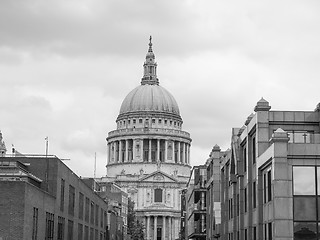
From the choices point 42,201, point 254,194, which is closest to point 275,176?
point 254,194

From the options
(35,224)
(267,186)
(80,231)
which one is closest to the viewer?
(267,186)

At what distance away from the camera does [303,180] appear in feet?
139

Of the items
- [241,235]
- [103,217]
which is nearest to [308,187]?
[241,235]

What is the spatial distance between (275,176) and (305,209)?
2.46 m

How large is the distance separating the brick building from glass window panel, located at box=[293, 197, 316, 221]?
19135mm

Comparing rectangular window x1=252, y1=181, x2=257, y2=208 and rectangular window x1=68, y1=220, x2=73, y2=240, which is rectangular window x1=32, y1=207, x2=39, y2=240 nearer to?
rectangular window x1=252, y1=181, x2=257, y2=208

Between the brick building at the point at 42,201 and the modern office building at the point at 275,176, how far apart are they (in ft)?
49.7

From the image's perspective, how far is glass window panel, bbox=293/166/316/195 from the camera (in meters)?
42.1

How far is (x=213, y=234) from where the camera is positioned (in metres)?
79.2

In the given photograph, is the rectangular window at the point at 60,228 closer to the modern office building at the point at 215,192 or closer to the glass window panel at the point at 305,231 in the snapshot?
the modern office building at the point at 215,192

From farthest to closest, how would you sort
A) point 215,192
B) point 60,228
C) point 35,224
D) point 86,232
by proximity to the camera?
point 86,232, point 215,192, point 60,228, point 35,224

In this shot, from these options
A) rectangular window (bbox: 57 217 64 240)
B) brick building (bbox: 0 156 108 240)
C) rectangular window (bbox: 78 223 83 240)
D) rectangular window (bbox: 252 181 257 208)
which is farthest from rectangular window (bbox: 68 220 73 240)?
rectangular window (bbox: 252 181 257 208)

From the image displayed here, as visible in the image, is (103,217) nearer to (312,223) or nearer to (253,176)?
(253,176)

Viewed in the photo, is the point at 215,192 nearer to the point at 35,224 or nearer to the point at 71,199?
the point at 71,199
